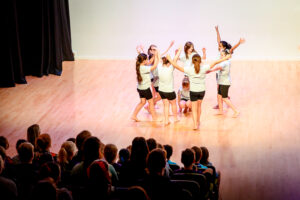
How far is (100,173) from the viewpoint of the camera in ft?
11.3

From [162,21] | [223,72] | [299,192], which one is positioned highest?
[162,21]

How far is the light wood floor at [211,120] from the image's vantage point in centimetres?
556

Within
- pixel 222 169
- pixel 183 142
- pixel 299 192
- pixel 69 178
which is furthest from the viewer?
pixel 183 142

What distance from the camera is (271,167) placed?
5672 mm

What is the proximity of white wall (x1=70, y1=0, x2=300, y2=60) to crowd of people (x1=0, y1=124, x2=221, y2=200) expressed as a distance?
6983 mm

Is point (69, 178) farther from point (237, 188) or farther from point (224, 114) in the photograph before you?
point (224, 114)

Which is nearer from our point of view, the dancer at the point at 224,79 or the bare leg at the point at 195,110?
the bare leg at the point at 195,110

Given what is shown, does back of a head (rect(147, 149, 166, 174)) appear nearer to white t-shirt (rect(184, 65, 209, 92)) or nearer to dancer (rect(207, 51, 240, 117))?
white t-shirt (rect(184, 65, 209, 92))

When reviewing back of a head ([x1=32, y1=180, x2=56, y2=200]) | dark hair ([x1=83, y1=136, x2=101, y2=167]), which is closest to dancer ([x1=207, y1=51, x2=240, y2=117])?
dark hair ([x1=83, y1=136, x2=101, y2=167])

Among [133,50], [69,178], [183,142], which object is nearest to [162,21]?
[133,50]

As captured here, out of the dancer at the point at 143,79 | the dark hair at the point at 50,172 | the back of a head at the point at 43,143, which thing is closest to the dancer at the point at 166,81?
the dancer at the point at 143,79

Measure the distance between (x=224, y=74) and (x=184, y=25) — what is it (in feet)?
14.3

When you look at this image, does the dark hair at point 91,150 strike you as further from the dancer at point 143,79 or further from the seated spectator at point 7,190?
the dancer at point 143,79

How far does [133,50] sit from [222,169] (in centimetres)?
647
